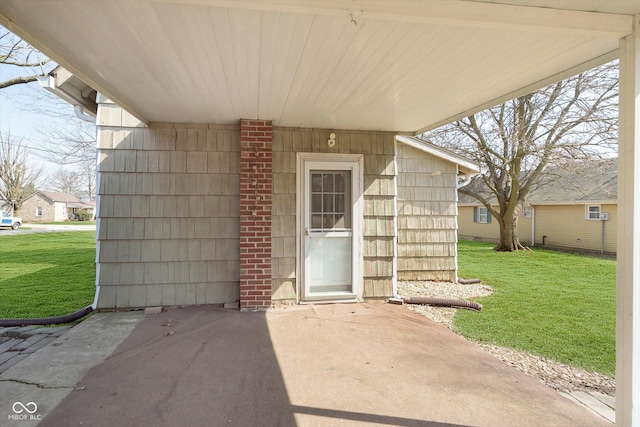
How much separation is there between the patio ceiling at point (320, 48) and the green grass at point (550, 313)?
96.8 inches

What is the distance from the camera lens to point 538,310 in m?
4.94

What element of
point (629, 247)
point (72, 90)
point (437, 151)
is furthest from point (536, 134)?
point (72, 90)

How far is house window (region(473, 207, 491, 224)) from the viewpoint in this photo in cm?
1635

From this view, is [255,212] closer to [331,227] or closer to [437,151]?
[331,227]

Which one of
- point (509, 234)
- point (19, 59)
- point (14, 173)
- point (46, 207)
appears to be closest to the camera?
point (19, 59)

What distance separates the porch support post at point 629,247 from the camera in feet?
6.01

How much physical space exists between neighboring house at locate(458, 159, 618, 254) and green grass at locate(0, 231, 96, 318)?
1308cm

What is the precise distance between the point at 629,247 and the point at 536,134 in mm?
11036

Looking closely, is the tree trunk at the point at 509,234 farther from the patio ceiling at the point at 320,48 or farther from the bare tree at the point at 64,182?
the bare tree at the point at 64,182

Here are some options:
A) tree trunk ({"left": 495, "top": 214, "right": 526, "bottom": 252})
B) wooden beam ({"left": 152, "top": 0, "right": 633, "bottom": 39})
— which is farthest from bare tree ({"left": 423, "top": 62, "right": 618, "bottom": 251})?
wooden beam ({"left": 152, "top": 0, "right": 633, "bottom": 39})

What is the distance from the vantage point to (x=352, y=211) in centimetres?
475

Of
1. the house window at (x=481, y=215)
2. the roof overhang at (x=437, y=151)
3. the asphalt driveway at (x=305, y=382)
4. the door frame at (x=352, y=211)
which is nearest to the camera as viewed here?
the asphalt driveway at (x=305, y=382)

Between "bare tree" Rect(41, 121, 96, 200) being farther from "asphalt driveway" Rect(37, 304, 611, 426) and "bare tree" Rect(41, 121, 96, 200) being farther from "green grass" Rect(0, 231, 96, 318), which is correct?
"asphalt driveway" Rect(37, 304, 611, 426)

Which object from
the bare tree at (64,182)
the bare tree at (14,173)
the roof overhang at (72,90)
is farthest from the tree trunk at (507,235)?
the bare tree at (64,182)
